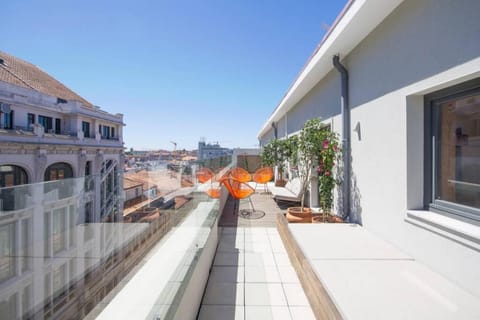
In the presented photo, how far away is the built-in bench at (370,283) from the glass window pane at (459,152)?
71cm

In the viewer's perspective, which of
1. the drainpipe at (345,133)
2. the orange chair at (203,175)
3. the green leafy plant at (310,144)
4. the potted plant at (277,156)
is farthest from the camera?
the potted plant at (277,156)

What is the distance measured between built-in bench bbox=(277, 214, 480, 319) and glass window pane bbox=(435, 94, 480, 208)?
0.71 metres

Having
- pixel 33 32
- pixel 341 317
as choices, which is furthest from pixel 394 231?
pixel 33 32

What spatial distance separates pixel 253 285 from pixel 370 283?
1302 millimetres

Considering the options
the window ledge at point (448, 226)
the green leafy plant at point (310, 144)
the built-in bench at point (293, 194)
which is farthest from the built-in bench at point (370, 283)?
the built-in bench at point (293, 194)

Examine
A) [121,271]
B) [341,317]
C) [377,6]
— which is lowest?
[341,317]

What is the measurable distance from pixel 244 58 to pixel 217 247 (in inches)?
279

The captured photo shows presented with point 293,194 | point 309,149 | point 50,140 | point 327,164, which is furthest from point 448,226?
point 50,140

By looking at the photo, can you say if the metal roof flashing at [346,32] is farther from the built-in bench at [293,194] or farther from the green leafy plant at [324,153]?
the built-in bench at [293,194]

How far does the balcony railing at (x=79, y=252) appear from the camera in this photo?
35.4 inches

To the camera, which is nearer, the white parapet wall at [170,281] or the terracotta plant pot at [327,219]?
the white parapet wall at [170,281]

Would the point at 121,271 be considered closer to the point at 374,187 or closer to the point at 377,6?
the point at 374,187

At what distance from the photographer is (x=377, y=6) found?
2.29 m

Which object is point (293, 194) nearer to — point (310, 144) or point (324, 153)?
point (310, 144)
